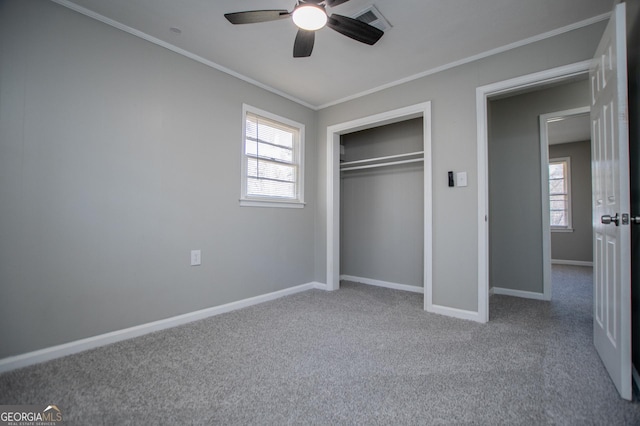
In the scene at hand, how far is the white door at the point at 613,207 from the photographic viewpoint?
153 centimetres

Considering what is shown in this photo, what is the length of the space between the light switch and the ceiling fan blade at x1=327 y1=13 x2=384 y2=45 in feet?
4.71

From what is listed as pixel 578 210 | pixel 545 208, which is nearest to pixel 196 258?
pixel 545 208

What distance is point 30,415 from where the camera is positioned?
1.40 metres

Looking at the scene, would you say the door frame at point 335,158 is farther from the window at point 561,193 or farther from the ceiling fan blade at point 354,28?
the window at point 561,193

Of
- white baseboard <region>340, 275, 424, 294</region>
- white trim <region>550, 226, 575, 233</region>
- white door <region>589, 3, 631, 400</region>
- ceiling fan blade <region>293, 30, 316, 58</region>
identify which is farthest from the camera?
white trim <region>550, 226, 575, 233</region>

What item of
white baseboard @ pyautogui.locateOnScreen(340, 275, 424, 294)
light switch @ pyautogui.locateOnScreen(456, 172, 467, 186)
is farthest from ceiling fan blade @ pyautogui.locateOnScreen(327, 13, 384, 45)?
white baseboard @ pyautogui.locateOnScreen(340, 275, 424, 294)

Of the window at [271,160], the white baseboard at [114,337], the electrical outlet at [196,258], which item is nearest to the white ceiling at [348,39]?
the window at [271,160]

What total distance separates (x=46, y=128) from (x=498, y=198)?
4408mm

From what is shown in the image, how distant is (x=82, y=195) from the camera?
2.10 metres

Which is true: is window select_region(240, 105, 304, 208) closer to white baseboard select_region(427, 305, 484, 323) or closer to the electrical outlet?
the electrical outlet

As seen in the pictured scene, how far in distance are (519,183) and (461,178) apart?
54.5 inches

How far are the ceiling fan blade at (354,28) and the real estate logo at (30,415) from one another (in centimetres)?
252

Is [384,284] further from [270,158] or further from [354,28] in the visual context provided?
Result: [354,28]

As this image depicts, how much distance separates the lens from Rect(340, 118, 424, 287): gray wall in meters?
3.83
